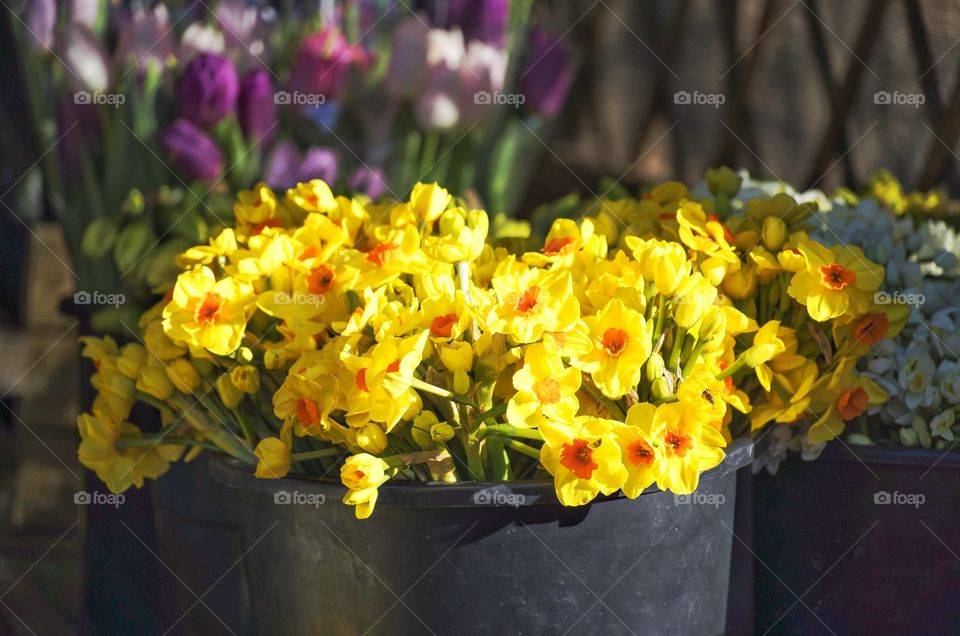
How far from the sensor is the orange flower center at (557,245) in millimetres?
941

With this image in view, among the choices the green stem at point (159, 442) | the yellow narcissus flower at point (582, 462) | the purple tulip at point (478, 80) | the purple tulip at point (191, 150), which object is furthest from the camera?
the purple tulip at point (478, 80)

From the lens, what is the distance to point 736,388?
38.4 inches

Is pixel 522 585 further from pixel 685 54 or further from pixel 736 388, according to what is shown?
pixel 685 54

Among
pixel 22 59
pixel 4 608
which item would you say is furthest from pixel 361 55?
pixel 4 608

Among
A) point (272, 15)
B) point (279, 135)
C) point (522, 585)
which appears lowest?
point (522, 585)

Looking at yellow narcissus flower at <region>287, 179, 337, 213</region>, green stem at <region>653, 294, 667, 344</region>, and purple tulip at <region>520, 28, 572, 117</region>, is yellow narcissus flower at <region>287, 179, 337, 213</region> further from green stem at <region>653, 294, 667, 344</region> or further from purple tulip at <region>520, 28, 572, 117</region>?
purple tulip at <region>520, 28, 572, 117</region>

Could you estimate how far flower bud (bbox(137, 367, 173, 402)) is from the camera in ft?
3.17

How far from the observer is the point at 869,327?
968mm

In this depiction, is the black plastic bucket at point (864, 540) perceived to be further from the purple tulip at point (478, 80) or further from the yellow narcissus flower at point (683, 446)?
the purple tulip at point (478, 80)

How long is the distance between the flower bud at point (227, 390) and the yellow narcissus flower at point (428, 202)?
23 cm

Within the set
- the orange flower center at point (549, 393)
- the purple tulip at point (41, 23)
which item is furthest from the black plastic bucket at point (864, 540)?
the purple tulip at point (41, 23)

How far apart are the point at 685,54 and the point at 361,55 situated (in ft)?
2.69

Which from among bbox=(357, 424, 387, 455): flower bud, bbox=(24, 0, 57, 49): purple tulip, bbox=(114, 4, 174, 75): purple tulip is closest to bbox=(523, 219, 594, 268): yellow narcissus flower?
bbox=(357, 424, 387, 455): flower bud


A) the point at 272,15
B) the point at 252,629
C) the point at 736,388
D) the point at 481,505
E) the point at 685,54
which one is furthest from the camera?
the point at 685,54
